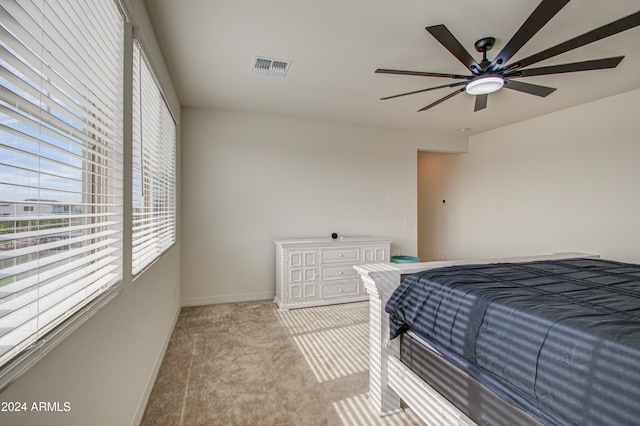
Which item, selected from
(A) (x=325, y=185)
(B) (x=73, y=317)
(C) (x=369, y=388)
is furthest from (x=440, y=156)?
(B) (x=73, y=317)

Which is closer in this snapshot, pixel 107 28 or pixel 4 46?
pixel 4 46

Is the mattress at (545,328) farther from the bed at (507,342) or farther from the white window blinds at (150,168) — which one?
the white window blinds at (150,168)

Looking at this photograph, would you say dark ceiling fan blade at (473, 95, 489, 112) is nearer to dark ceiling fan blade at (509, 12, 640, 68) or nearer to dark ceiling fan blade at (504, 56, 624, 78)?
dark ceiling fan blade at (504, 56, 624, 78)

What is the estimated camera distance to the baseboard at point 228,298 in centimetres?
389

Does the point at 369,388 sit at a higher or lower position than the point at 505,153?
lower

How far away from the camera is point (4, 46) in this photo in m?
0.68

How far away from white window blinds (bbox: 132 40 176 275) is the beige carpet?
92 centimetres

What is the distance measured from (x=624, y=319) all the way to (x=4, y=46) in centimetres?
206

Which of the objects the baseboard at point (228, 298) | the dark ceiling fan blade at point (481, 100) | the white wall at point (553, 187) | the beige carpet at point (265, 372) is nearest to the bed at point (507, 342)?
the beige carpet at point (265, 372)

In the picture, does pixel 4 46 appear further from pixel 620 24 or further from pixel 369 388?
pixel 620 24

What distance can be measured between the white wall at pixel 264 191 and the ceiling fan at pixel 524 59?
7.30 ft

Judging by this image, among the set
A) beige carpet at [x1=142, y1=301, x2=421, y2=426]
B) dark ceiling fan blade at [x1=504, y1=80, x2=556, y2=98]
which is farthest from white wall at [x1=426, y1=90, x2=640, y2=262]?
beige carpet at [x1=142, y1=301, x2=421, y2=426]

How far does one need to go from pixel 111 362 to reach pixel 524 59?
114 inches

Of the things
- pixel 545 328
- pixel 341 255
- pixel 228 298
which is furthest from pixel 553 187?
pixel 228 298
